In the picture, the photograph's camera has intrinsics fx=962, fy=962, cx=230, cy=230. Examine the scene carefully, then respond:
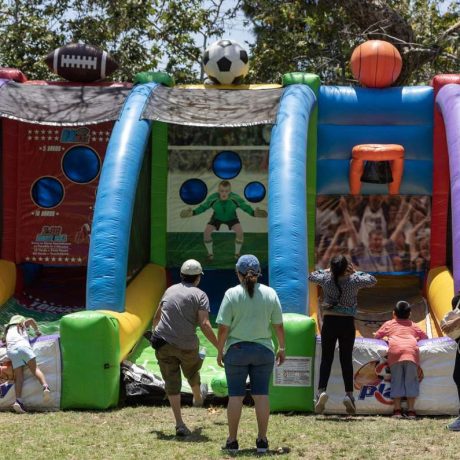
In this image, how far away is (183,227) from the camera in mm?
11203

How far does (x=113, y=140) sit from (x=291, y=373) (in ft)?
10.1

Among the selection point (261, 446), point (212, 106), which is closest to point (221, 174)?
point (212, 106)

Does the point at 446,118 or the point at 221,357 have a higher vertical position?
the point at 446,118

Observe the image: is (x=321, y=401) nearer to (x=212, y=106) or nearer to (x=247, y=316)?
(x=247, y=316)

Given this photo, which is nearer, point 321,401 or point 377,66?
point 321,401

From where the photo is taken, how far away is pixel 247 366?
588 centimetres

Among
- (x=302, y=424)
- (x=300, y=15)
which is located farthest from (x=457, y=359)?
(x=300, y=15)

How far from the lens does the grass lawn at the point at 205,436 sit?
5.86 meters

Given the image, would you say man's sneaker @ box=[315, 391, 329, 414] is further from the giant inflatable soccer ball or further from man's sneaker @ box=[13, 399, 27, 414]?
the giant inflatable soccer ball

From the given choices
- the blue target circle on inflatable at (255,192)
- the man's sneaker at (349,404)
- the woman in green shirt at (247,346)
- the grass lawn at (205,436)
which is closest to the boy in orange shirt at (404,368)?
the grass lawn at (205,436)

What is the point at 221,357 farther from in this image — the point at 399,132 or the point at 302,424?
the point at 399,132

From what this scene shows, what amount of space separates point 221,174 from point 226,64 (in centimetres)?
128

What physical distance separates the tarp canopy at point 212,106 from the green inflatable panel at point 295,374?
274 centimetres

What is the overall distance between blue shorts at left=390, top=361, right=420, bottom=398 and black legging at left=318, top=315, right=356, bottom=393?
379mm
